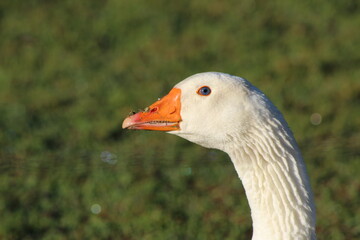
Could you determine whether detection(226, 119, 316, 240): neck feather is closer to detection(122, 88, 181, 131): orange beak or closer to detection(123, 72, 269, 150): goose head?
detection(123, 72, 269, 150): goose head

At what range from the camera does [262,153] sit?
3475 mm

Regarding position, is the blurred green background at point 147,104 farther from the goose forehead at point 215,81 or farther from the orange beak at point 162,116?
the goose forehead at point 215,81

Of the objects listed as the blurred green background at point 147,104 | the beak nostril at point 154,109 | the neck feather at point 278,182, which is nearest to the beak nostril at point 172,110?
the beak nostril at point 154,109

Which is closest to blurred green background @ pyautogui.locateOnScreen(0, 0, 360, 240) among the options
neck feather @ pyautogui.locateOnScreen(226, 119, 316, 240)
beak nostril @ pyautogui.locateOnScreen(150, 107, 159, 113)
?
beak nostril @ pyautogui.locateOnScreen(150, 107, 159, 113)

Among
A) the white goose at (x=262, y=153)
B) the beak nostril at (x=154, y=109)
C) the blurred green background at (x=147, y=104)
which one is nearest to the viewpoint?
the white goose at (x=262, y=153)

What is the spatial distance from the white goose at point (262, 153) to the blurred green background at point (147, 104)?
7.18 ft

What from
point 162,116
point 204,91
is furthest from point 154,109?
point 204,91

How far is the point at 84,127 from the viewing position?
7.60m

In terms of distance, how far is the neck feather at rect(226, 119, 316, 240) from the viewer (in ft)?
11.3

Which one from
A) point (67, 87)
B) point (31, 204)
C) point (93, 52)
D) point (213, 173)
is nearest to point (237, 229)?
point (213, 173)

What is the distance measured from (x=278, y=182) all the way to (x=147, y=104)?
4.74m

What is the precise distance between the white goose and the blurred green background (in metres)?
2.19

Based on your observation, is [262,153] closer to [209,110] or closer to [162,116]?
[209,110]

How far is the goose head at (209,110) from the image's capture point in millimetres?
3479
